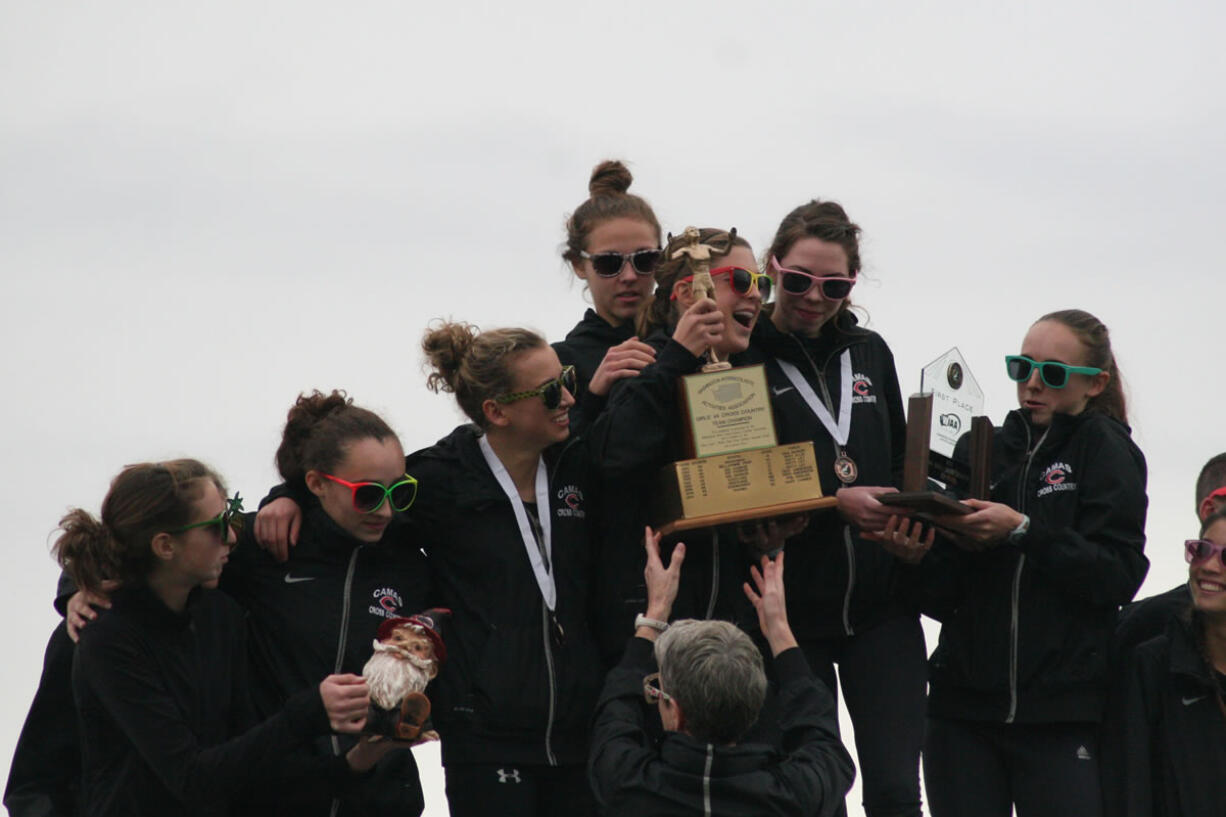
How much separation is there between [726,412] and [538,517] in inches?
32.2

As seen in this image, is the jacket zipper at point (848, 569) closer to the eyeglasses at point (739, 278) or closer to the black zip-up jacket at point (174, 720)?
the eyeglasses at point (739, 278)

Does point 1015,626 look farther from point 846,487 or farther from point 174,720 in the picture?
point 174,720

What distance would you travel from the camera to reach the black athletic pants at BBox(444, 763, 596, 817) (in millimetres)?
6305

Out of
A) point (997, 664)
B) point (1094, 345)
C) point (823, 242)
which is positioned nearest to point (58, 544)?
point (823, 242)

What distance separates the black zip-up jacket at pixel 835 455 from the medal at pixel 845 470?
0.02 m

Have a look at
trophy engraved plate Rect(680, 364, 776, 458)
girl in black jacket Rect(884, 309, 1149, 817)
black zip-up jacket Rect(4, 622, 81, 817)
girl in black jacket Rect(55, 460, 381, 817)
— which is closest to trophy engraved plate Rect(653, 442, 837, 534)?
trophy engraved plate Rect(680, 364, 776, 458)

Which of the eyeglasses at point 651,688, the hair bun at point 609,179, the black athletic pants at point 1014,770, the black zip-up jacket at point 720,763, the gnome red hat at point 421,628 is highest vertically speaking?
the hair bun at point 609,179

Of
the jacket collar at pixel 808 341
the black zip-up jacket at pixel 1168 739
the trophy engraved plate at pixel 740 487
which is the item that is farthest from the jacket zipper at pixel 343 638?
the black zip-up jacket at pixel 1168 739

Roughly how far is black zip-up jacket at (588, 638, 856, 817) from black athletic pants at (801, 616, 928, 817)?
2.02 ft

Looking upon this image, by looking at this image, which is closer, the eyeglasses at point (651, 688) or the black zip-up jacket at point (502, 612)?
the eyeglasses at point (651, 688)

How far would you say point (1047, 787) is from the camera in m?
6.83

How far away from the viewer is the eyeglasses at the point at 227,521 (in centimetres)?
629

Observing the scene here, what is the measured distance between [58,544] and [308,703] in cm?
113

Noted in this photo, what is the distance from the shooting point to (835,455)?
690 centimetres
